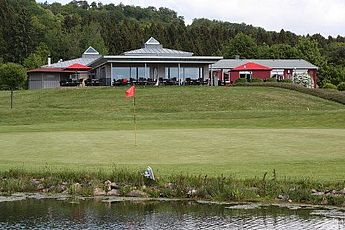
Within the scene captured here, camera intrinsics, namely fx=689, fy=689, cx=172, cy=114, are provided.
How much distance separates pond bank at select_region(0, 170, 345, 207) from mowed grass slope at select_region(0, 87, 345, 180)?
888 mm

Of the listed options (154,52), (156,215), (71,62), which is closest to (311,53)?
(71,62)

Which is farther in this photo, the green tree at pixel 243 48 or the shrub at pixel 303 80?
the green tree at pixel 243 48

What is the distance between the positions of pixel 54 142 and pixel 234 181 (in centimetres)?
1084

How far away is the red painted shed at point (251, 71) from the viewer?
79188 mm

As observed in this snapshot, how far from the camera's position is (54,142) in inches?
1030

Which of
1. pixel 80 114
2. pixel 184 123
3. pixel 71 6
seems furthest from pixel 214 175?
pixel 71 6

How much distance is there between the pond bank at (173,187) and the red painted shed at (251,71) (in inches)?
2429

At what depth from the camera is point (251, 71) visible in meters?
81.7

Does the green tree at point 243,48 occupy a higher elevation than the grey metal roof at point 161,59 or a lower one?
higher

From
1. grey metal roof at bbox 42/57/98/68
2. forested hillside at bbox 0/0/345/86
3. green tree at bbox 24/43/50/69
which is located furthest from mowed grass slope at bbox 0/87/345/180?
forested hillside at bbox 0/0/345/86

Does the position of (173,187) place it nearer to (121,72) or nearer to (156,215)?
(156,215)

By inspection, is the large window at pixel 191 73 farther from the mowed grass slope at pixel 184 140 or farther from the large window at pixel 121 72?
the mowed grass slope at pixel 184 140

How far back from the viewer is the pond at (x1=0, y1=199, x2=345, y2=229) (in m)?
13.9

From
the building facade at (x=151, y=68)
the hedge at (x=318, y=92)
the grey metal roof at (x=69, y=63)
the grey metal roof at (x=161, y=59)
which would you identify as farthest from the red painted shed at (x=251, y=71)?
the grey metal roof at (x=69, y=63)
